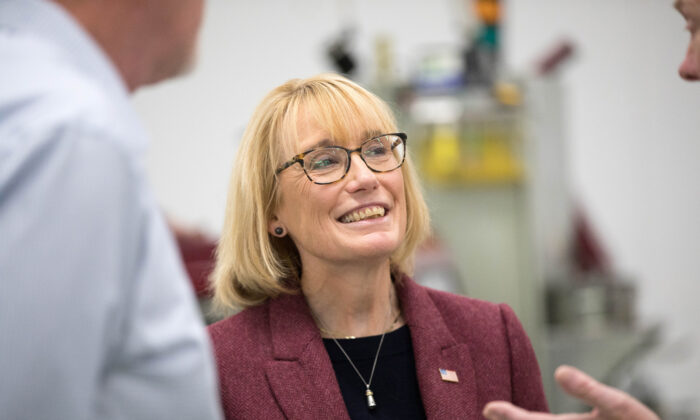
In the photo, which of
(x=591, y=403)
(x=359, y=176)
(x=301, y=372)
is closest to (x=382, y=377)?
(x=301, y=372)

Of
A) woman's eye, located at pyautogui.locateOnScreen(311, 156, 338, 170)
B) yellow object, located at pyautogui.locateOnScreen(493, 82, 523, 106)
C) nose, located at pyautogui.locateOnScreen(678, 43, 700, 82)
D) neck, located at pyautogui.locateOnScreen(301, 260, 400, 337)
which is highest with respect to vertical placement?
yellow object, located at pyautogui.locateOnScreen(493, 82, 523, 106)

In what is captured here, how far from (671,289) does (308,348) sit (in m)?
5.15

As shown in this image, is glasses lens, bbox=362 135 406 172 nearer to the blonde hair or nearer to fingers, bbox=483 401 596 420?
the blonde hair

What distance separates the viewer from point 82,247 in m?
0.69

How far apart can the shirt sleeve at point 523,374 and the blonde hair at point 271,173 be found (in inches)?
15.2

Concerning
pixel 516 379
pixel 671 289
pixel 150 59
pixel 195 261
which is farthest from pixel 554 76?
pixel 150 59

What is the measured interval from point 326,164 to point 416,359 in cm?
49

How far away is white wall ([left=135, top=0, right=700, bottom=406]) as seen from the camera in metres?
5.95

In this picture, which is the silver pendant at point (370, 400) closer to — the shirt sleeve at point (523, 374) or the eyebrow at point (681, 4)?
the shirt sleeve at point (523, 374)

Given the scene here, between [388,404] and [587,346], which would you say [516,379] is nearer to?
[388,404]

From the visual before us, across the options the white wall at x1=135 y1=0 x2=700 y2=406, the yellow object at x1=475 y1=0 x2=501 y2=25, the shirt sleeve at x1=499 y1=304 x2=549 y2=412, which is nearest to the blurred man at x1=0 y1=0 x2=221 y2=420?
the shirt sleeve at x1=499 y1=304 x2=549 y2=412

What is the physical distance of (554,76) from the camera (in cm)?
474

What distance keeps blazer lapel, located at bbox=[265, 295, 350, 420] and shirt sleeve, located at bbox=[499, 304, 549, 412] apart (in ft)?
1.39

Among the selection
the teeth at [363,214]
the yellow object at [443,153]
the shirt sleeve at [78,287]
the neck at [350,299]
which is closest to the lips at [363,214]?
the teeth at [363,214]
